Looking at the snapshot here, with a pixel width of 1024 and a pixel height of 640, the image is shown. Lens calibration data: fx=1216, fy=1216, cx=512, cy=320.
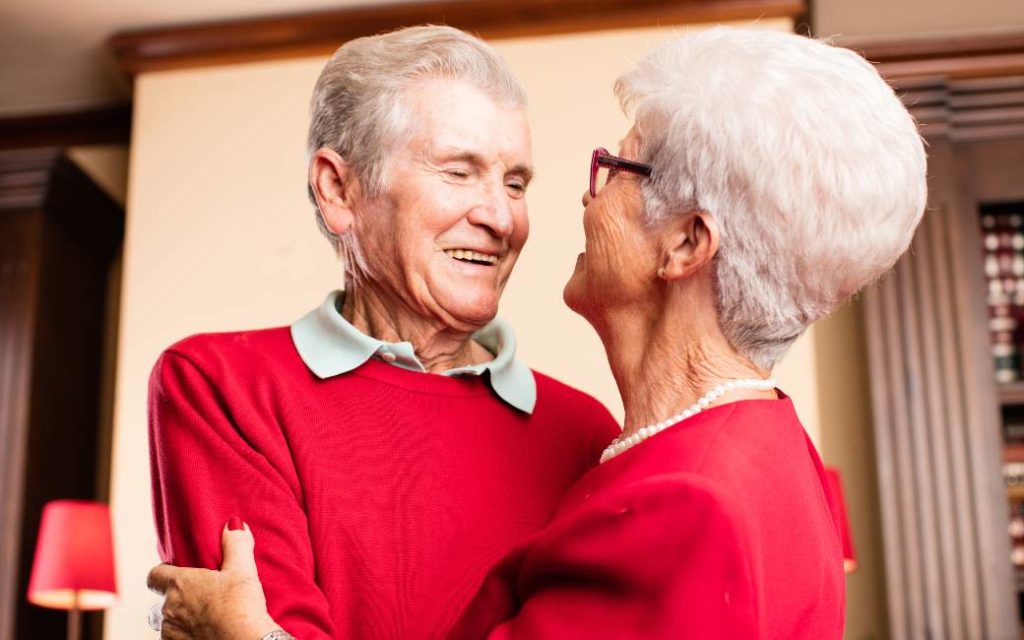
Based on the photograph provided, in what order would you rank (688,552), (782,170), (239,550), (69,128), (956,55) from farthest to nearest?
(69,128)
(956,55)
(239,550)
(782,170)
(688,552)

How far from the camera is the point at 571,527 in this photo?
3.50 feet

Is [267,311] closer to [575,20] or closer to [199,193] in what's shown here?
[199,193]

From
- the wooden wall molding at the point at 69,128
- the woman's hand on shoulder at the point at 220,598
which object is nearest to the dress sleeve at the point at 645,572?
the woman's hand on shoulder at the point at 220,598

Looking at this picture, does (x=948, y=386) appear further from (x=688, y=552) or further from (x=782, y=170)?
(x=688, y=552)

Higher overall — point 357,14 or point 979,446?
point 357,14

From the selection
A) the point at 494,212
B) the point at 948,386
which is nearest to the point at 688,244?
the point at 494,212

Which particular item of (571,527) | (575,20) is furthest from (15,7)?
(571,527)

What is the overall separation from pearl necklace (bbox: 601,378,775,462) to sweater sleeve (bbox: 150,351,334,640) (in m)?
0.36

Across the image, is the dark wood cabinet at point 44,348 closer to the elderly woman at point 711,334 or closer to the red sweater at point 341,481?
the red sweater at point 341,481

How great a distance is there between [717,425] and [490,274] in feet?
1.76

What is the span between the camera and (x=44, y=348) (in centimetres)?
420

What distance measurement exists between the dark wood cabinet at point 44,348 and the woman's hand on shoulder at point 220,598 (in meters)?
2.86

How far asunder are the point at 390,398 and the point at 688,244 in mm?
449

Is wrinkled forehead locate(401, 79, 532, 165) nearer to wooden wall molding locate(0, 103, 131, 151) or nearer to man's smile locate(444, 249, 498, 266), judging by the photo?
man's smile locate(444, 249, 498, 266)
